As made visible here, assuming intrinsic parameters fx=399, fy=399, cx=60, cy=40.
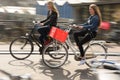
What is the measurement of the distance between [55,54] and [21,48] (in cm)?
120

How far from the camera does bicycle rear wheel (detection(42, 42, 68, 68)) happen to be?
1003 centimetres

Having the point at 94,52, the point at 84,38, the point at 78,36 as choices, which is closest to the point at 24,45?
the point at 78,36

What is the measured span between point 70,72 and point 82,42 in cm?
80

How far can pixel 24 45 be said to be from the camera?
10773 millimetres

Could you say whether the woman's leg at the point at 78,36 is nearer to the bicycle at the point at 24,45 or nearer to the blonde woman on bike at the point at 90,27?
the blonde woman on bike at the point at 90,27

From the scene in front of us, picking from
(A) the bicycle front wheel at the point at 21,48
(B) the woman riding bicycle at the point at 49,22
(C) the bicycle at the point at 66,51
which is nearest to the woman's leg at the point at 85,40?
(C) the bicycle at the point at 66,51

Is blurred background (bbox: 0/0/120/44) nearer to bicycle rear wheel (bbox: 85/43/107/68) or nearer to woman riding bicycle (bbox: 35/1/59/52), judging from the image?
woman riding bicycle (bbox: 35/1/59/52)

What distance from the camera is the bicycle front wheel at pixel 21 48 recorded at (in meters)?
10.7

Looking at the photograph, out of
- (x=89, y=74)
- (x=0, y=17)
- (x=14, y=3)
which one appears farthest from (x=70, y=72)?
(x=14, y=3)

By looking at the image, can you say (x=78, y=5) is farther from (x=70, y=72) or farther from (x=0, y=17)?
(x=70, y=72)

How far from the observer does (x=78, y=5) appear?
15.0 metres

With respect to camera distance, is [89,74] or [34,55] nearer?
[89,74]

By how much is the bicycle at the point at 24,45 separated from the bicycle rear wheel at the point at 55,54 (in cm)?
38

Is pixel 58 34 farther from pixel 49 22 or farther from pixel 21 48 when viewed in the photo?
pixel 21 48
